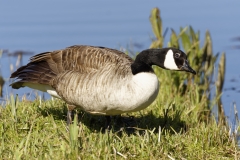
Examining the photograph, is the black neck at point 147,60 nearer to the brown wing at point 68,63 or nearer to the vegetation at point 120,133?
the brown wing at point 68,63

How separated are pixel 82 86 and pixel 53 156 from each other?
1.14m

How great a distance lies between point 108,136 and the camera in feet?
18.4

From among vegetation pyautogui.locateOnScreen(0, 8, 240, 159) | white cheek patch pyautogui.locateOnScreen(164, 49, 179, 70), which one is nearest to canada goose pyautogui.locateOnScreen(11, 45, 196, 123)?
white cheek patch pyautogui.locateOnScreen(164, 49, 179, 70)

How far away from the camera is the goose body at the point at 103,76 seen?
19.6 feet

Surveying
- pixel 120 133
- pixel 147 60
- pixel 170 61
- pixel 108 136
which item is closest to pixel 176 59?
pixel 170 61

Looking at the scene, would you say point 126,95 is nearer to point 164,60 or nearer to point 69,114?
point 164,60

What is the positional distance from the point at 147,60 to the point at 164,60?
7.3 inches

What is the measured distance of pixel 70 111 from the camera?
6.51m

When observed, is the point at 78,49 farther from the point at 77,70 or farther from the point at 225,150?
the point at 225,150

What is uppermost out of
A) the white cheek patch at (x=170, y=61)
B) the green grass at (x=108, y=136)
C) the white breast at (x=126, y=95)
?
the white cheek patch at (x=170, y=61)

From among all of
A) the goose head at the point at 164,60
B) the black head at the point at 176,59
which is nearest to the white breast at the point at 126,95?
the goose head at the point at 164,60

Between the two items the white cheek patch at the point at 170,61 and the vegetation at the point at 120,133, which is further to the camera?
the white cheek patch at the point at 170,61

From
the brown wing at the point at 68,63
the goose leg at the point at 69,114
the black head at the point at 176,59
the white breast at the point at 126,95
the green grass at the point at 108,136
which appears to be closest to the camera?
the green grass at the point at 108,136

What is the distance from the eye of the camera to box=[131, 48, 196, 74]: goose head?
6.11m
